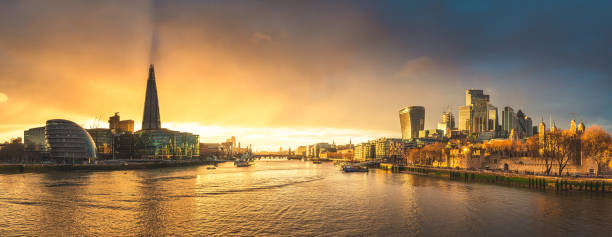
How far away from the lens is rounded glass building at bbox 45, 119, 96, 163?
558 feet

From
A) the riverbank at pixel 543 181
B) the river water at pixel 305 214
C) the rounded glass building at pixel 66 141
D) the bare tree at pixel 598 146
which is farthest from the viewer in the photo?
the rounded glass building at pixel 66 141

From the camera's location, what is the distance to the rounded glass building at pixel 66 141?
17000 centimetres

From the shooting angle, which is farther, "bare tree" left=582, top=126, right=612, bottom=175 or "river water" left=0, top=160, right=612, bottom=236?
"bare tree" left=582, top=126, right=612, bottom=175

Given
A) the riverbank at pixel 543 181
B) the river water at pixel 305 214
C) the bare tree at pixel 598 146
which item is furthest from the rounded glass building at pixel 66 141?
the bare tree at pixel 598 146

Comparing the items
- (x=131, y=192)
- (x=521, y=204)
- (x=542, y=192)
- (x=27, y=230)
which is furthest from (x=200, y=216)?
(x=542, y=192)

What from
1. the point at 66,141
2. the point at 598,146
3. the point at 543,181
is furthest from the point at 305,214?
the point at 66,141

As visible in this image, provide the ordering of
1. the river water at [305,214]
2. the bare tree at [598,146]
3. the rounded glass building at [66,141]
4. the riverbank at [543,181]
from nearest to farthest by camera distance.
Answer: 1. the river water at [305,214]
2. the riverbank at [543,181]
3. the bare tree at [598,146]
4. the rounded glass building at [66,141]

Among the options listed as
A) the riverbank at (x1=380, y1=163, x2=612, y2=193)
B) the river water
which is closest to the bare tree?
the riverbank at (x1=380, y1=163, x2=612, y2=193)

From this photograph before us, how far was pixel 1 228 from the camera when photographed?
3597 cm

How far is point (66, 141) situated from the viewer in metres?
172

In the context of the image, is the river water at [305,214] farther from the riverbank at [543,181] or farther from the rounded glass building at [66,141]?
the rounded glass building at [66,141]

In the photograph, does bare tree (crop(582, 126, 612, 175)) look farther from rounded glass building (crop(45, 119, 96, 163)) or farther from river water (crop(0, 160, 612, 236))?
rounded glass building (crop(45, 119, 96, 163))

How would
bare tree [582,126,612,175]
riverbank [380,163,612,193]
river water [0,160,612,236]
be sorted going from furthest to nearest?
bare tree [582,126,612,175] < riverbank [380,163,612,193] < river water [0,160,612,236]

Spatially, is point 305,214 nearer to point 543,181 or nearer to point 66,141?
point 543,181
